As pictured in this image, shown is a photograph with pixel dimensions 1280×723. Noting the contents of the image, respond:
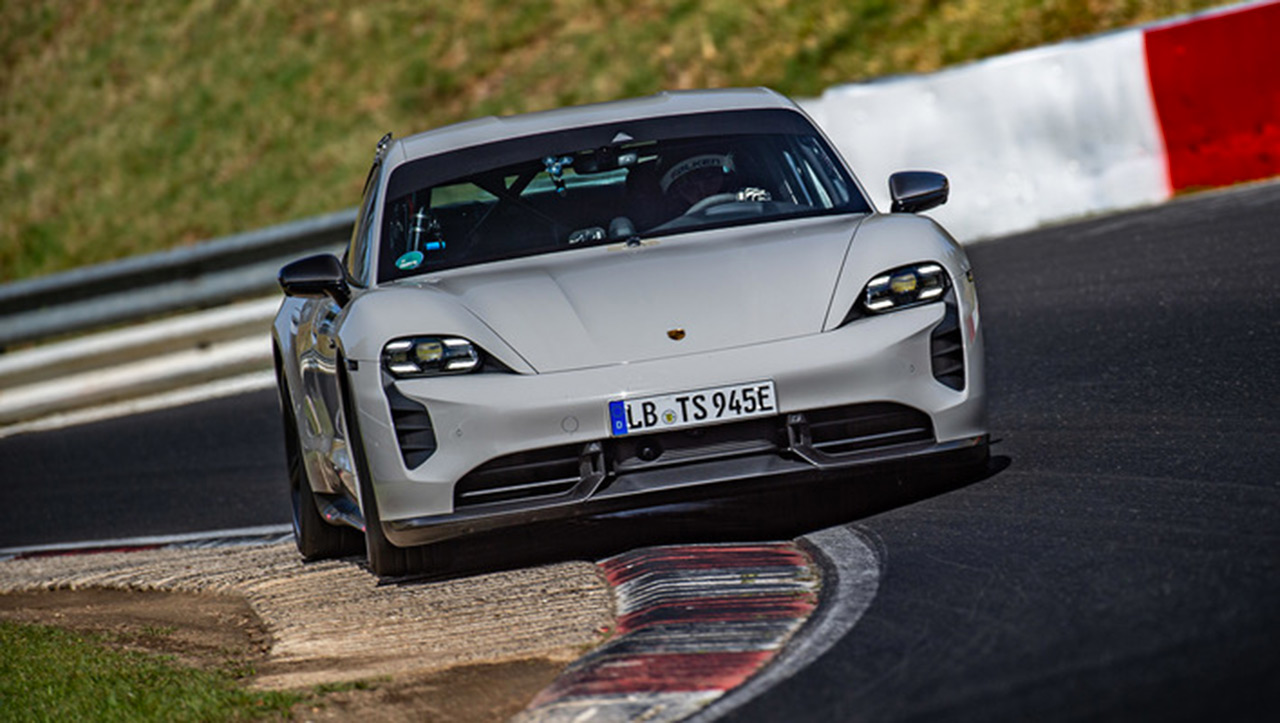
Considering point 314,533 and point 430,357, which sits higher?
point 430,357

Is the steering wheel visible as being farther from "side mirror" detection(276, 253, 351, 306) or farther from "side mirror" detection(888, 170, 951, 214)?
"side mirror" detection(276, 253, 351, 306)

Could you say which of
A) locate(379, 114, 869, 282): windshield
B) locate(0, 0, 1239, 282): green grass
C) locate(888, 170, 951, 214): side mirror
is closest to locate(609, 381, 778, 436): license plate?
locate(379, 114, 869, 282): windshield

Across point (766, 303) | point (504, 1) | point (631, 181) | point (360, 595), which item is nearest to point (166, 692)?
point (360, 595)

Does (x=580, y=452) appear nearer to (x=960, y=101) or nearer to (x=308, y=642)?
(x=308, y=642)

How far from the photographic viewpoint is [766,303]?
6.16m

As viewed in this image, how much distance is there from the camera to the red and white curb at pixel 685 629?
4.60 m

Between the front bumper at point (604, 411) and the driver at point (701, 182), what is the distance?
1.16 m

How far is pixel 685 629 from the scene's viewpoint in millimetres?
5207

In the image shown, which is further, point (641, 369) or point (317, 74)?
point (317, 74)

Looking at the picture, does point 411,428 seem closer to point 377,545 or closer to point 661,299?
point 377,545

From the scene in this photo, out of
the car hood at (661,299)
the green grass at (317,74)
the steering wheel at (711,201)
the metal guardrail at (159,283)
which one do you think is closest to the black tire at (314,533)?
the car hood at (661,299)

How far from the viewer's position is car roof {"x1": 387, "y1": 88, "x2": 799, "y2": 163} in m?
7.55

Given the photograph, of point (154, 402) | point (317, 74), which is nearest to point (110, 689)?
point (154, 402)

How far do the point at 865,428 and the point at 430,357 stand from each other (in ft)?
4.31
